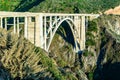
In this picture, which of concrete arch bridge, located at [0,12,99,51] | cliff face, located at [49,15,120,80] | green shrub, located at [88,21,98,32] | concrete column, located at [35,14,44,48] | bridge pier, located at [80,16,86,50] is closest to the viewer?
concrete arch bridge, located at [0,12,99,51]

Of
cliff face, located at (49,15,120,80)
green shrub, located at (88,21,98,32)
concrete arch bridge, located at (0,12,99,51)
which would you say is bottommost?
cliff face, located at (49,15,120,80)

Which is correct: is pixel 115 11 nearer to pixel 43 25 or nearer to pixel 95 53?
pixel 95 53

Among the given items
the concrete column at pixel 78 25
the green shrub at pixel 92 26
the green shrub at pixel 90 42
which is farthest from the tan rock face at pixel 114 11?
the concrete column at pixel 78 25

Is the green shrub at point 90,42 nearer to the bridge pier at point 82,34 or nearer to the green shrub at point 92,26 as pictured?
the bridge pier at point 82,34

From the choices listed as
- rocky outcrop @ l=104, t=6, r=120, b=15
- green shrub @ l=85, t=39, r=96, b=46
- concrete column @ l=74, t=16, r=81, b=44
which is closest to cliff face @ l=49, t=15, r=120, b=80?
green shrub @ l=85, t=39, r=96, b=46

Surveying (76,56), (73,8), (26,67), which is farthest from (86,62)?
(26,67)

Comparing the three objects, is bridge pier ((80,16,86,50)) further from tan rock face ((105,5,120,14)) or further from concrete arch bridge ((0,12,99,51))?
tan rock face ((105,5,120,14))

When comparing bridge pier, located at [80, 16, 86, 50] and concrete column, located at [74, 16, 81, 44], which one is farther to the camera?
bridge pier, located at [80, 16, 86, 50]

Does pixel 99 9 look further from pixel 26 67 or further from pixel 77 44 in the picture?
pixel 26 67

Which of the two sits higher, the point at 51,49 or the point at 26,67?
the point at 26,67
